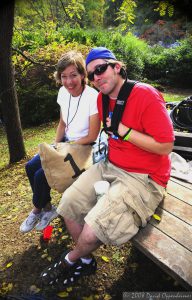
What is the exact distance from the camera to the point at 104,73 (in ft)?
8.34

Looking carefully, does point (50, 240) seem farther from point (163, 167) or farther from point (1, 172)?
point (1, 172)

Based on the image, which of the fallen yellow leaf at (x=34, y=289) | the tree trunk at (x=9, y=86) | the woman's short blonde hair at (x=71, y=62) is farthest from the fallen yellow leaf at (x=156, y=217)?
the tree trunk at (x=9, y=86)

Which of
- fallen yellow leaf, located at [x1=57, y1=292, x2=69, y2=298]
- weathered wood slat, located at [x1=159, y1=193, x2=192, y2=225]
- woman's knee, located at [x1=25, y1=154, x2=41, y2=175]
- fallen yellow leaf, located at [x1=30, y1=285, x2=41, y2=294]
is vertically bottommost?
fallen yellow leaf, located at [x1=30, y1=285, x2=41, y2=294]

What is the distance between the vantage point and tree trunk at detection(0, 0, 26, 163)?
4949 mm

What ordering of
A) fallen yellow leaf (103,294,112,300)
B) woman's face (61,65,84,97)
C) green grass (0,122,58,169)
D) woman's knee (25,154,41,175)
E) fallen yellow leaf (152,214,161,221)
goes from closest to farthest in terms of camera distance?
1. fallen yellow leaf (152,214,161,221)
2. fallen yellow leaf (103,294,112,300)
3. woman's face (61,65,84,97)
4. woman's knee (25,154,41,175)
5. green grass (0,122,58,169)

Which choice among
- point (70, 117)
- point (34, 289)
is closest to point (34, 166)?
point (70, 117)

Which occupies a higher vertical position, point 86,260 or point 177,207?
point 177,207

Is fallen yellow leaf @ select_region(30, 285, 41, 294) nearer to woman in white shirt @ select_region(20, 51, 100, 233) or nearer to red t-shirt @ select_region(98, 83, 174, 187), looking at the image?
woman in white shirt @ select_region(20, 51, 100, 233)

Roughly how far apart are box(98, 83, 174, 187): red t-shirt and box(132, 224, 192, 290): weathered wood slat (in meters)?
0.51

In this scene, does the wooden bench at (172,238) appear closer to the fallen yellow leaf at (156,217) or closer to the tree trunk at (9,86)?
the fallen yellow leaf at (156,217)

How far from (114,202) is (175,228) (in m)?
0.55

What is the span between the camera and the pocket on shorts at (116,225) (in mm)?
2245

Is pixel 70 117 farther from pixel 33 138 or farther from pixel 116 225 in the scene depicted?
pixel 33 138

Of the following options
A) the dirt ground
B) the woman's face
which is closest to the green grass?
the dirt ground
